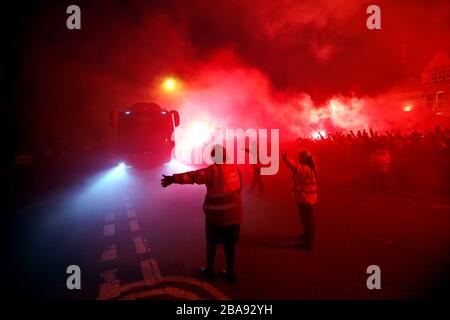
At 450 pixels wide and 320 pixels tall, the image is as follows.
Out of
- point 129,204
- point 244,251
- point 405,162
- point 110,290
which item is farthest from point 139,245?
point 405,162

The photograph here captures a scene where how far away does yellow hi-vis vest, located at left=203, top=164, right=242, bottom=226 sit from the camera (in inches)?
152

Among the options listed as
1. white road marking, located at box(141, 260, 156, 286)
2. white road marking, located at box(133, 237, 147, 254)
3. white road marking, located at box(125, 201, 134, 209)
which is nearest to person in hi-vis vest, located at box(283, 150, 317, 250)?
white road marking, located at box(141, 260, 156, 286)

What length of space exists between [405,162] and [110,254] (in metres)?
9.87

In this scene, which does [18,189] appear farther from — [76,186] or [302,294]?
[302,294]

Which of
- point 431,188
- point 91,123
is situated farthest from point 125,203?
point 91,123

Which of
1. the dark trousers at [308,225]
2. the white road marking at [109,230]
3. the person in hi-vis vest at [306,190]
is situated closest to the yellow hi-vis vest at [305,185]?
the person in hi-vis vest at [306,190]

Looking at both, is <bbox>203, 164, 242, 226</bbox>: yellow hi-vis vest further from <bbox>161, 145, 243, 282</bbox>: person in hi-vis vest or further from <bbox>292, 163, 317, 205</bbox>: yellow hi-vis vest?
<bbox>292, 163, 317, 205</bbox>: yellow hi-vis vest

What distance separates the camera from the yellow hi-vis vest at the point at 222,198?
12.6 ft

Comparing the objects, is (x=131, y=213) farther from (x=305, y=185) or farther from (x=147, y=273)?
(x=305, y=185)

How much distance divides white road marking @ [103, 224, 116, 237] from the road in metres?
0.02

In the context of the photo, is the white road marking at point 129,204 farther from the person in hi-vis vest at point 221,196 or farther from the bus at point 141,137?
the bus at point 141,137

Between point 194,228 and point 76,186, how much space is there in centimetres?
853
